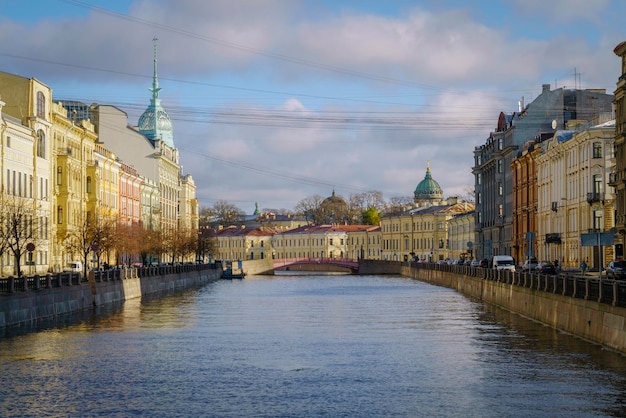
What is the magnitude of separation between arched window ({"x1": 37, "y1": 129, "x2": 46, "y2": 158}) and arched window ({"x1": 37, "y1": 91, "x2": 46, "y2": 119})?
116 centimetres

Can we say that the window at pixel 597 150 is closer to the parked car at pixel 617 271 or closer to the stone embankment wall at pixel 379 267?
the parked car at pixel 617 271

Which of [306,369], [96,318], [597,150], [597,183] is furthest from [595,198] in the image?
[306,369]

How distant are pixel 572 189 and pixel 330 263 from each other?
302ft

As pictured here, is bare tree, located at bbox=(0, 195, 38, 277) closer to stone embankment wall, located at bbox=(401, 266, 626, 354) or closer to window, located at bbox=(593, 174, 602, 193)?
stone embankment wall, located at bbox=(401, 266, 626, 354)

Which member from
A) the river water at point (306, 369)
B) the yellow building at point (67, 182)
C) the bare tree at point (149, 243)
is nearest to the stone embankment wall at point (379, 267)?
the bare tree at point (149, 243)

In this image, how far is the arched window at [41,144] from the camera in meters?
79.4

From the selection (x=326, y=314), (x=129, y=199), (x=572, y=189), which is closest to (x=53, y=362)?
(x=326, y=314)

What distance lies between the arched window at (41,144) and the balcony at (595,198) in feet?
126

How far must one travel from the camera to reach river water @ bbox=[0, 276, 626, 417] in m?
25.0

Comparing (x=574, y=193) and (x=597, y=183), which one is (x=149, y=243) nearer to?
(x=574, y=193)

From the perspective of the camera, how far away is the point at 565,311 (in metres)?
40.4

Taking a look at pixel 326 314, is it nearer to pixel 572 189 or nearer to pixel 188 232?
pixel 572 189

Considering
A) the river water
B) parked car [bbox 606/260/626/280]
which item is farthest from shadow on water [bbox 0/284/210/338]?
parked car [bbox 606/260/626/280]

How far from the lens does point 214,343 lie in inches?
1534
